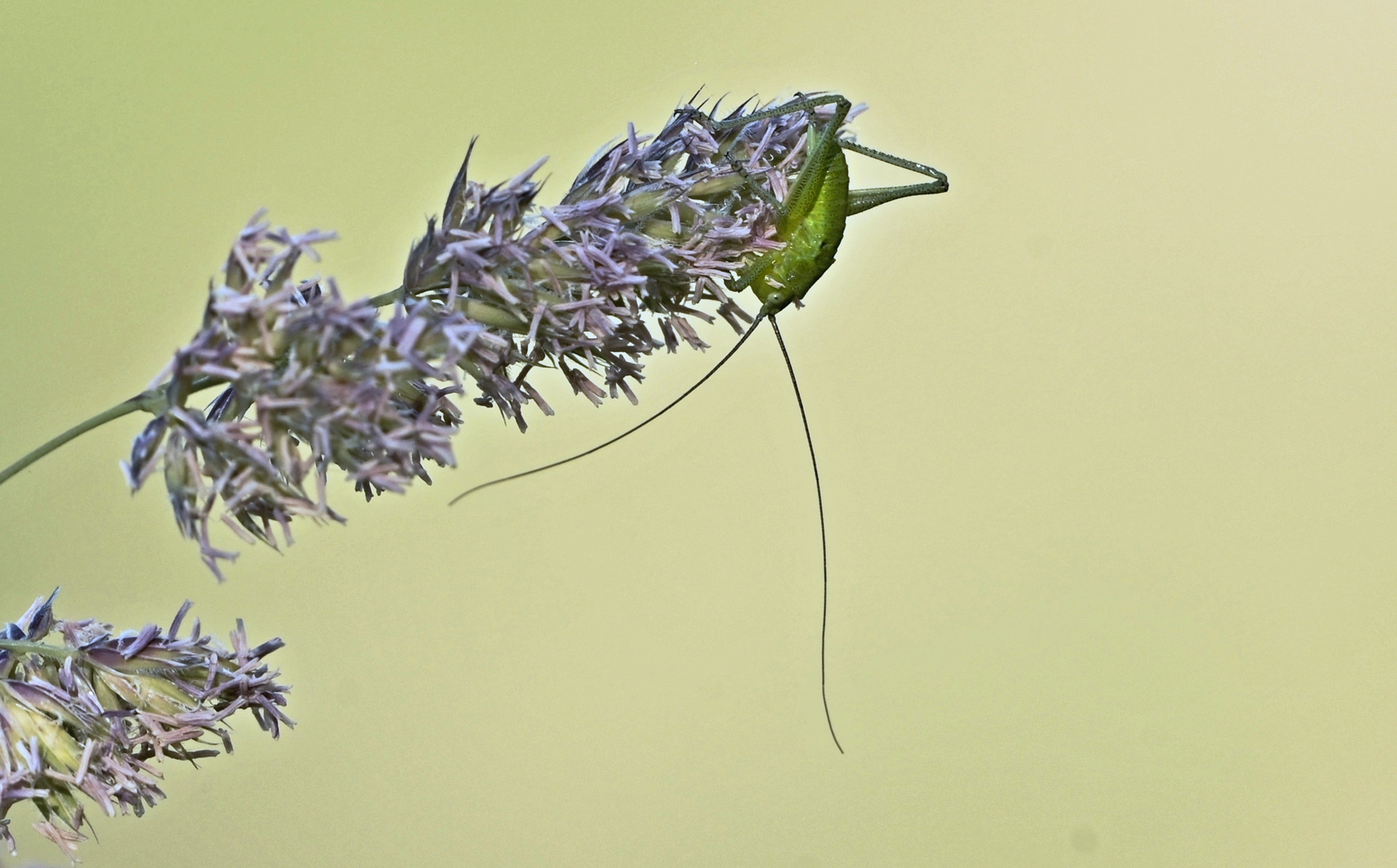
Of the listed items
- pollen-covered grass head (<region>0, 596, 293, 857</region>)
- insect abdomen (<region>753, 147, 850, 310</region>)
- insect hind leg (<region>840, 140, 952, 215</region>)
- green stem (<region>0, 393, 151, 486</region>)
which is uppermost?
insect hind leg (<region>840, 140, 952, 215</region>)

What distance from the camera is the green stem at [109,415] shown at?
25 centimetres

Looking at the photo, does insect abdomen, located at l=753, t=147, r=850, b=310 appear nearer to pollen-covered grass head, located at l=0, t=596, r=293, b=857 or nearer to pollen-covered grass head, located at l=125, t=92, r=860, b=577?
pollen-covered grass head, located at l=125, t=92, r=860, b=577

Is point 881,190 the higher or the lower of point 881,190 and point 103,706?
the higher

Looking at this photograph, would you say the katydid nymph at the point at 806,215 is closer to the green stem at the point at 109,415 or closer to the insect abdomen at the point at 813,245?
the insect abdomen at the point at 813,245

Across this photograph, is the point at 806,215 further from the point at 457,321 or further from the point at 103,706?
the point at 103,706

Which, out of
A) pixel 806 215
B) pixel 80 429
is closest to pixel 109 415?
pixel 80 429

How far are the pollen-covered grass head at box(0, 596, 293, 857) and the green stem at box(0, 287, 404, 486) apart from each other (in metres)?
0.05

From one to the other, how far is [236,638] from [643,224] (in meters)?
0.17

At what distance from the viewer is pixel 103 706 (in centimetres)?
29

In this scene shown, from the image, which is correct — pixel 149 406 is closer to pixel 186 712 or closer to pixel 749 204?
pixel 186 712

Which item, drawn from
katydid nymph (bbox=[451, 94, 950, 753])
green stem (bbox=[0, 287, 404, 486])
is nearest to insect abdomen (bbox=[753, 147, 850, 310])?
katydid nymph (bbox=[451, 94, 950, 753])

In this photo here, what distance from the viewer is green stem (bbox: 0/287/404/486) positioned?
0.25 m

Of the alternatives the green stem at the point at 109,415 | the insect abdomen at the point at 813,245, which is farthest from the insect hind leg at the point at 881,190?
the green stem at the point at 109,415

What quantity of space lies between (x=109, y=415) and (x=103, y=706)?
0.29 ft
